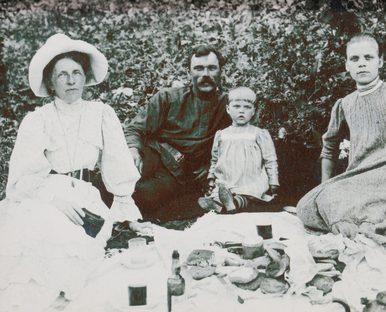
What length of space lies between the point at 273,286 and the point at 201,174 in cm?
101

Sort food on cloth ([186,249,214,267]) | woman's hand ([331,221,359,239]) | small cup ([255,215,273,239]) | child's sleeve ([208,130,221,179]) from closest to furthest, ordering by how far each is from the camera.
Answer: food on cloth ([186,249,214,267]) < woman's hand ([331,221,359,239]) < small cup ([255,215,273,239]) < child's sleeve ([208,130,221,179])

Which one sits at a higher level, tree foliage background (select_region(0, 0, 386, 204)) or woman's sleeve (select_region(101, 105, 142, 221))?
tree foliage background (select_region(0, 0, 386, 204))

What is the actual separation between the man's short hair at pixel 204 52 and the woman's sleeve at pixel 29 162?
1.25m

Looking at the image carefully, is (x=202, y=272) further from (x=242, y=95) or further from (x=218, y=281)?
(x=242, y=95)

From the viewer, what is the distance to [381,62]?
3168 mm

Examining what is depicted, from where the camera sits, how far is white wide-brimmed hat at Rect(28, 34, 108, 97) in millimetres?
2949

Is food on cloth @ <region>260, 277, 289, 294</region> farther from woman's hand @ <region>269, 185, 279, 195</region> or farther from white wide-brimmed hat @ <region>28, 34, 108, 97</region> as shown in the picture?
white wide-brimmed hat @ <region>28, 34, 108, 97</region>

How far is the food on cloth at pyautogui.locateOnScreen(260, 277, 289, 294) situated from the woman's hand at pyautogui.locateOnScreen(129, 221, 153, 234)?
93cm

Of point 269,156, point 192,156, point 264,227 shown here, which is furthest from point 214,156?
point 264,227

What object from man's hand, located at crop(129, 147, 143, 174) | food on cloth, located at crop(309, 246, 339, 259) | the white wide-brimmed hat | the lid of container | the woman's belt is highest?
the white wide-brimmed hat

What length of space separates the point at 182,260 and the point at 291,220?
0.95 meters

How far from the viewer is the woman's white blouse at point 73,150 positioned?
116 inches

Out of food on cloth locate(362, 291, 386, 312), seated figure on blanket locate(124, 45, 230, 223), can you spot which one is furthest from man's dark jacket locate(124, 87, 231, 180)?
food on cloth locate(362, 291, 386, 312)

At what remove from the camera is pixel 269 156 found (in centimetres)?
326
